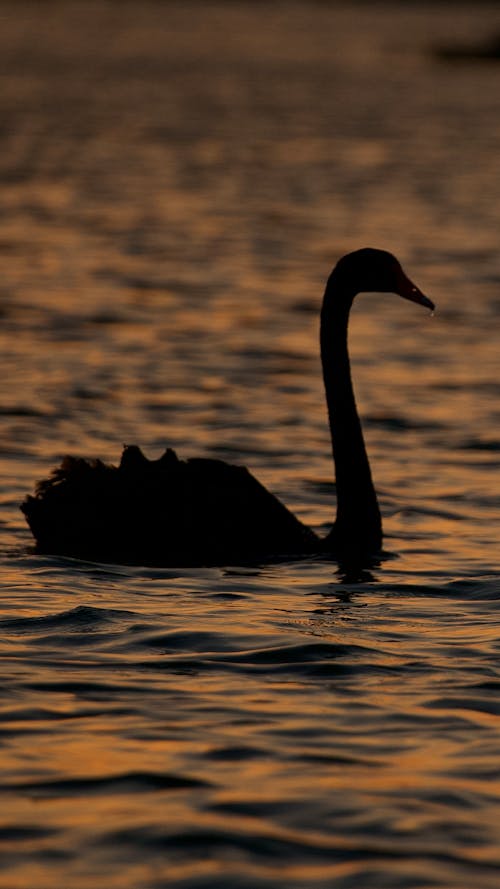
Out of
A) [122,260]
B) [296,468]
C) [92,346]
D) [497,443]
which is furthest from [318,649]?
[122,260]

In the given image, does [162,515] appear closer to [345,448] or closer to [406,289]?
[345,448]

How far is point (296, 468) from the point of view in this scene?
41.1 ft

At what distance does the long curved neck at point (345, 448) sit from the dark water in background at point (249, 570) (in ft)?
0.84

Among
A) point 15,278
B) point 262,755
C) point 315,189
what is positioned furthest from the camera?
point 315,189

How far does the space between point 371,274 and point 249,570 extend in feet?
5.71

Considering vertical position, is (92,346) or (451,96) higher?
(451,96)

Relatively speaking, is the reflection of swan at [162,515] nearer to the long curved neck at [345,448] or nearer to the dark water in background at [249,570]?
the long curved neck at [345,448]

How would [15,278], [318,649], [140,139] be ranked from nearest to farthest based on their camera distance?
[318,649]
[15,278]
[140,139]

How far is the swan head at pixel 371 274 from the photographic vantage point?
10.4 metres

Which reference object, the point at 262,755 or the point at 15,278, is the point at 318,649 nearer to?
the point at 262,755

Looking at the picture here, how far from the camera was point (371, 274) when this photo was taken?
10.6 meters

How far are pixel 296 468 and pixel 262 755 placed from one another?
5852 mm

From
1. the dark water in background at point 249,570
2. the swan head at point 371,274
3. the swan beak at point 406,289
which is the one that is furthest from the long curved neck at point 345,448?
the swan beak at point 406,289

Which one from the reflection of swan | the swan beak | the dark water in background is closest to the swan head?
the swan beak
